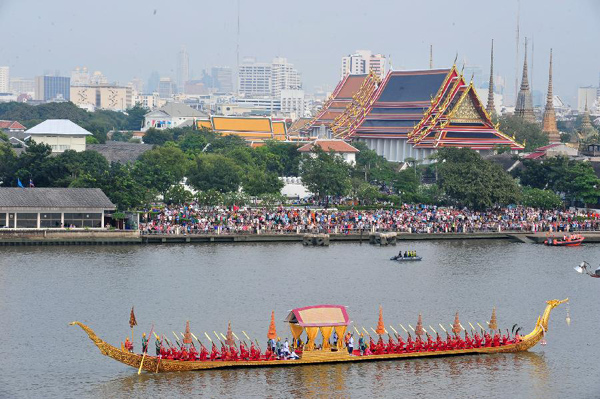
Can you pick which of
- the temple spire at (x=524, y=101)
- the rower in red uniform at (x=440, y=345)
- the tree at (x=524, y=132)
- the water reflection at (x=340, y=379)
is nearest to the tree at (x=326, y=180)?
the rower in red uniform at (x=440, y=345)

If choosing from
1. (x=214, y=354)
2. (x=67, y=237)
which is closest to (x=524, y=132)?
(x=67, y=237)

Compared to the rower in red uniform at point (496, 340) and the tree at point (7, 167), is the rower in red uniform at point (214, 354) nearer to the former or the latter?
the rower in red uniform at point (496, 340)

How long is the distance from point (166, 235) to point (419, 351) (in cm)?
2698

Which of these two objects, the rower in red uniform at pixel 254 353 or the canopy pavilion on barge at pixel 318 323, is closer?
the rower in red uniform at pixel 254 353

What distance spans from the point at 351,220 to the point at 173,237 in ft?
36.1

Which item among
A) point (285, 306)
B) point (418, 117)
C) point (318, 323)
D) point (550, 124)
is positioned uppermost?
point (550, 124)

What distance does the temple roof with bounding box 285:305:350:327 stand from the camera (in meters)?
39.8

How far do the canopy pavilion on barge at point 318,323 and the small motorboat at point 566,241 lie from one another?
100 ft

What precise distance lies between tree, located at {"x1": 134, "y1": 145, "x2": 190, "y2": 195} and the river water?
10.4 meters

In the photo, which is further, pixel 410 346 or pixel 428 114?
pixel 428 114

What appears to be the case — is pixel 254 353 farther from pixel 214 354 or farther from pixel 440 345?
pixel 440 345

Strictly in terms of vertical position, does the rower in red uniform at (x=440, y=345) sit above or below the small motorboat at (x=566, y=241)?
below

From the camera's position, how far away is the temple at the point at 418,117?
100188 millimetres

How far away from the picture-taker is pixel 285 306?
4834 centimetres
